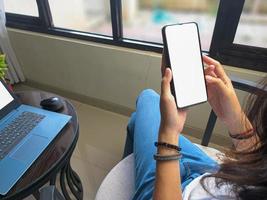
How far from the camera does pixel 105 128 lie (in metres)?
1.63

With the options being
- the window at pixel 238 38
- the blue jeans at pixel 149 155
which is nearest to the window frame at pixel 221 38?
the window at pixel 238 38

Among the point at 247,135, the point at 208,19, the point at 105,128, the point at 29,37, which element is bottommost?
the point at 105,128

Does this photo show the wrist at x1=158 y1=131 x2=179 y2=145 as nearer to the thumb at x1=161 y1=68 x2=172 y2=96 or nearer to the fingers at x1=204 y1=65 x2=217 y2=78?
the thumb at x1=161 y1=68 x2=172 y2=96

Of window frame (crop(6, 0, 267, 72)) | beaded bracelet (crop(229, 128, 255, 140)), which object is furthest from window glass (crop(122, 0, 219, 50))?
beaded bracelet (crop(229, 128, 255, 140))

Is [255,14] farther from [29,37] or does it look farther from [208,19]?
[29,37]

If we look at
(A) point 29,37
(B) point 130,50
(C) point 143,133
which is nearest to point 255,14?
(B) point 130,50

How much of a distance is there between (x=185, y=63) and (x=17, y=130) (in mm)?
620

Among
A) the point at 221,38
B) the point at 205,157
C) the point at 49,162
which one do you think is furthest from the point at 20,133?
the point at 221,38

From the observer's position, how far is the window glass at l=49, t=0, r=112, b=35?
145 centimetres

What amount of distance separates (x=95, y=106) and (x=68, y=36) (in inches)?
23.4

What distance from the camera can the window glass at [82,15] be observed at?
1.45 metres

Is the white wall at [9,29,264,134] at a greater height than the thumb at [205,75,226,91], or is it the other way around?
the thumb at [205,75,226,91]

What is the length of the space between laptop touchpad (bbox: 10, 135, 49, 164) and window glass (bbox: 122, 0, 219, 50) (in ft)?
3.04

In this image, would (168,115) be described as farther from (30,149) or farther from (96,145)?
(96,145)
